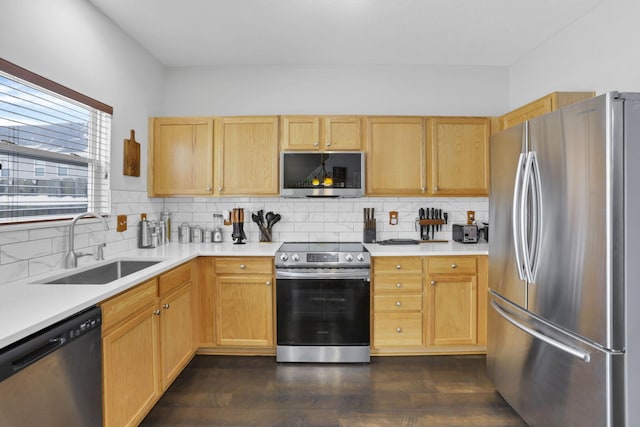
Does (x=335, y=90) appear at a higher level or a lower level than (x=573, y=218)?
higher

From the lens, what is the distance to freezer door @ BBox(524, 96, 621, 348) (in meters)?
1.41

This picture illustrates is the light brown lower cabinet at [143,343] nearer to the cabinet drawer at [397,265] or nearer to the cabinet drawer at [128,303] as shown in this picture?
the cabinet drawer at [128,303]

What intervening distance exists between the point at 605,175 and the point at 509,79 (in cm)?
251

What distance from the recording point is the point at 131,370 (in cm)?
181

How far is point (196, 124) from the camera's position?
10.4 ft

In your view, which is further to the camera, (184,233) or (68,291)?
(184,233)

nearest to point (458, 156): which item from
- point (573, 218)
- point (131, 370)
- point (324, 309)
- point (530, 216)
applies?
point (530, 216)

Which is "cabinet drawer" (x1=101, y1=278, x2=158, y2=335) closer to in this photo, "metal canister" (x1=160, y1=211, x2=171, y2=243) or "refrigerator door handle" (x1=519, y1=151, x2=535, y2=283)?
"metal canister" (x1=160, y1=211, x2=171, y2=243)

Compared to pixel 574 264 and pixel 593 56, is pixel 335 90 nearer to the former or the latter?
pixel 593 56

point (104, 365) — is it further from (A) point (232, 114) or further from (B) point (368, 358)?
(A) point (232, 114)

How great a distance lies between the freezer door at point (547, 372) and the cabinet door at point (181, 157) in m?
2.57

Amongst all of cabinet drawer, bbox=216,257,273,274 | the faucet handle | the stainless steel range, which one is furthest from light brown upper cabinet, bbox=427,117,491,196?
the faucet handle

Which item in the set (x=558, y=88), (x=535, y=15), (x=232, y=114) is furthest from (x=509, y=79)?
(x=232, y=114)

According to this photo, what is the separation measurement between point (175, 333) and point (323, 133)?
2.00 m
